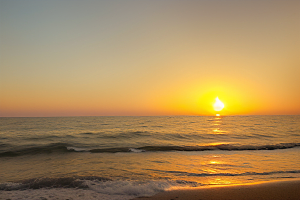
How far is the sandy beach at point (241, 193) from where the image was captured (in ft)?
23.3

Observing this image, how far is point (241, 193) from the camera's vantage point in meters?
7.45

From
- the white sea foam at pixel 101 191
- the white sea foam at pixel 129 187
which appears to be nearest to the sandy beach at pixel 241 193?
the white sea foam at pixel 129 187

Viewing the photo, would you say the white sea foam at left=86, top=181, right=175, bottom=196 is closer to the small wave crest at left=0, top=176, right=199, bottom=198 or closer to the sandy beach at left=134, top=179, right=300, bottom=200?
the small wave crest at left=0, top=176, right=199, bottom=198

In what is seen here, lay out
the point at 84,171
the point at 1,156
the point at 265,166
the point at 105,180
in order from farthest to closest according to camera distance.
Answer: the point at 1,156 < the point at 265,166 < the point at 84,171 < the point at 105,180

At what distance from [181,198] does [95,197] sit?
312cm

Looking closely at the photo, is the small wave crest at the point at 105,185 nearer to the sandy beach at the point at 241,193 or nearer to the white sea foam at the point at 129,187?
the white sea foam at the point at 129,187

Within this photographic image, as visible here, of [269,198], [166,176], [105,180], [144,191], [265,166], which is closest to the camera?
[269,198]

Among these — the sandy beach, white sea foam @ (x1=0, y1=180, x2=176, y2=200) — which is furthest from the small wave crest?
the sandy beach

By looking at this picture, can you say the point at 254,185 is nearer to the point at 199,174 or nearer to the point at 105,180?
the point at 199,174

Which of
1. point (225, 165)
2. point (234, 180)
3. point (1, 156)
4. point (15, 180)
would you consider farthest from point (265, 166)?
point (1, 156)

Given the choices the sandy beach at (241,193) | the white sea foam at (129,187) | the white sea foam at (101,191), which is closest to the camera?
the sandy beach at (241,193)

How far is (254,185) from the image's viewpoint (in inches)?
327

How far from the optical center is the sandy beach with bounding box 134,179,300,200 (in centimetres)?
709

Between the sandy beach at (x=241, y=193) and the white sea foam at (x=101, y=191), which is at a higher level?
the sandy beach at (x=241, y=193)
